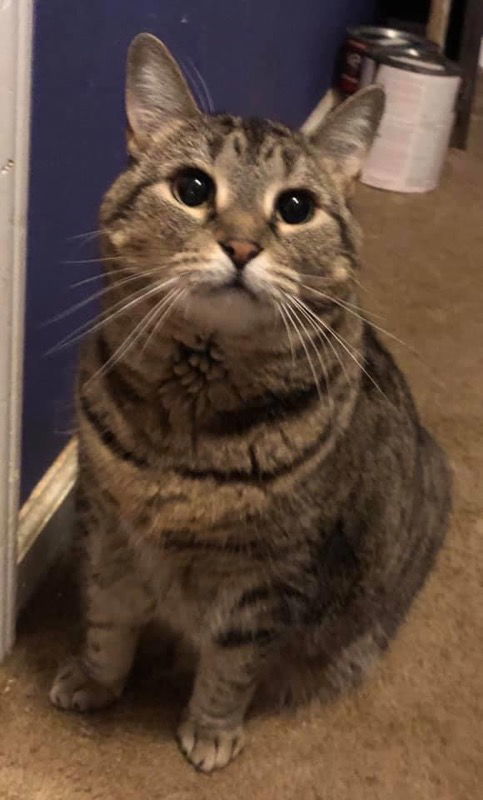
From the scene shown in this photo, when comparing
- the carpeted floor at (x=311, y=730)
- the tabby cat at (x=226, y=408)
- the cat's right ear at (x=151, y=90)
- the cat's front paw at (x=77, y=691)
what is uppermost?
the cat's right ear at (x=151, y=90)

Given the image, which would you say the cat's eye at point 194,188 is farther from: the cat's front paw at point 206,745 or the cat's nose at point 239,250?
the cat's front paw at point 206,745

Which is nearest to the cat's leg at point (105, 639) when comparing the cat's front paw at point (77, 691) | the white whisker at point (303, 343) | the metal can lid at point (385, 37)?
the cat's front paw at point (77, 691)

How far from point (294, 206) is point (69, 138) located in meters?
0.38

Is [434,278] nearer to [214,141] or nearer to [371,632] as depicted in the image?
[371,632]

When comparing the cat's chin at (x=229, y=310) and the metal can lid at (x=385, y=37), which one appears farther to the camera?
the metal can lid at (x=385, y=37)

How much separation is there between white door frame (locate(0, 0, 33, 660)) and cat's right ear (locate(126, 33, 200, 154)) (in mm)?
105

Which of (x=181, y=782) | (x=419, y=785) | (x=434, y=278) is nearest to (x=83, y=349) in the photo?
(x=181, y=782)

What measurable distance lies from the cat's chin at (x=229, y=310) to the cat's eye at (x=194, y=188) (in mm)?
100

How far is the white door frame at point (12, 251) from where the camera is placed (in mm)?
855

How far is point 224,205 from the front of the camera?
881 millimetres

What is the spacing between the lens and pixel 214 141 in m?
0.93

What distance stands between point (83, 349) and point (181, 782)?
56cm

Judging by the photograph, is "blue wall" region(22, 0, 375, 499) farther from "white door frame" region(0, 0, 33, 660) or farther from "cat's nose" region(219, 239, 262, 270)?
"cat's nose" region(219, 239, 262, 270)

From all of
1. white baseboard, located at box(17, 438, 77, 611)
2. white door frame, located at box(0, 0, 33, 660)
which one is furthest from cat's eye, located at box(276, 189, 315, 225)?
white baseboard, located at box(17, 438, 77, 611)
